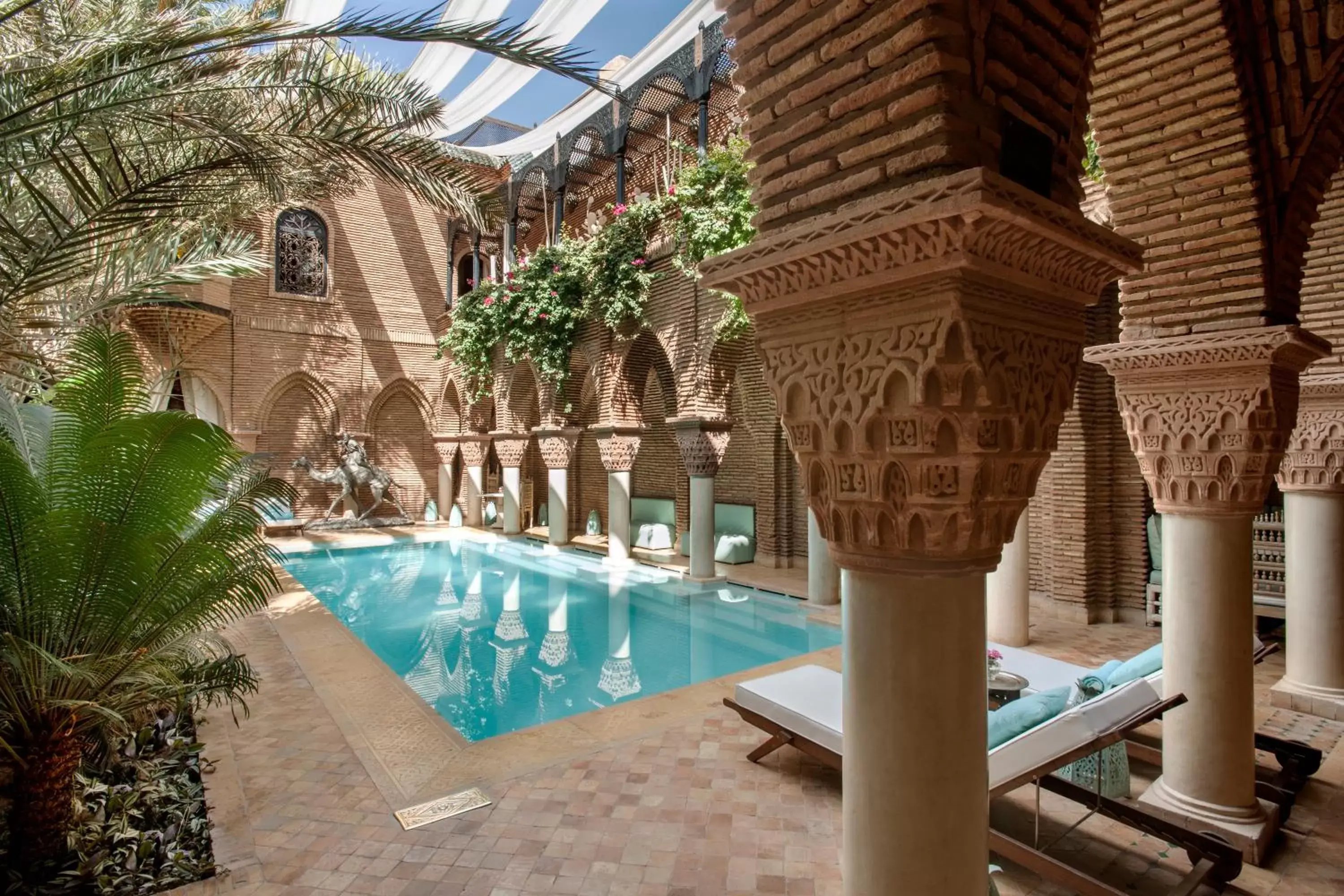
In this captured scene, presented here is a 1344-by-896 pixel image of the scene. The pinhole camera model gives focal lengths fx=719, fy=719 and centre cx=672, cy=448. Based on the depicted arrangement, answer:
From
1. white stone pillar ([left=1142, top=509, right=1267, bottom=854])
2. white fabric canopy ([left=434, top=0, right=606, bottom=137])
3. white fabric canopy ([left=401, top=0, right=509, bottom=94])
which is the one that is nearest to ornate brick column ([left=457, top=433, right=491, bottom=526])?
white fabric canopy ([left=434, top=0, right=606, bottom=137])

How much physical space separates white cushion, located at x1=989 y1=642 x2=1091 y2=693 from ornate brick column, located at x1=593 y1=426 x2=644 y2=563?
7394mm

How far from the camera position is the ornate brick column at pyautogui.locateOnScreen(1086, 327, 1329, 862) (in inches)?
132

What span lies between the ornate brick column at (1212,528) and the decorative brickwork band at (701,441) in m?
6.62

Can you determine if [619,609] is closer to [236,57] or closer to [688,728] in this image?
[688,728]

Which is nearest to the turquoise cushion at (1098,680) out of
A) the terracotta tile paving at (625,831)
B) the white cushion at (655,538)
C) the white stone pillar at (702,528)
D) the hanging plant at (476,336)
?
the terracotta tile paving at (625,831)

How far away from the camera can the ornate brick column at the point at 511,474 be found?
15.3 metres

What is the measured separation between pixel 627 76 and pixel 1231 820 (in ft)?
38.3

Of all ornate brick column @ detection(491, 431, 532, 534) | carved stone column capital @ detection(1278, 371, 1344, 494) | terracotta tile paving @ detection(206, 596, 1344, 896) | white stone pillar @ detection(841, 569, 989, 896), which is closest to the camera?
white stone pillar @ detection(841, 569, 989, 896)

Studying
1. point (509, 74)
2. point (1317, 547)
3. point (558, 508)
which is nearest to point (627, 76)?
point (509, 74)

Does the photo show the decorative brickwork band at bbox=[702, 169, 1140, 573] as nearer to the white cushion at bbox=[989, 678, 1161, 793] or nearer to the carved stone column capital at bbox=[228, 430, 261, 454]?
the white cushion at bbox=[989, 678, 1161, 793]

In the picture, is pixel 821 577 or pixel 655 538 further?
pixel 655 538

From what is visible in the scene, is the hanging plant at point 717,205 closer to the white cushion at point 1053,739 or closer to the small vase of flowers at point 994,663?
the small vase of flowers at point 994,663

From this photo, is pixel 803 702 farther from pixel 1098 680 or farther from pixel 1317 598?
pixel 1317 598

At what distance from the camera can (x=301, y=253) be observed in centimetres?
1706
